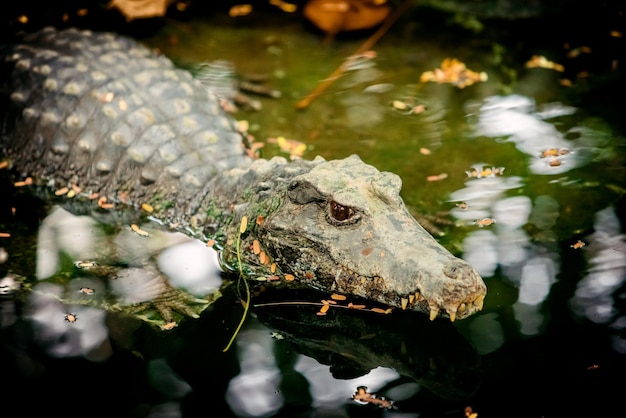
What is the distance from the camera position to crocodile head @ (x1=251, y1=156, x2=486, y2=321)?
3.86 metres

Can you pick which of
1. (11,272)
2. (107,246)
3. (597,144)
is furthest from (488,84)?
(11,272)

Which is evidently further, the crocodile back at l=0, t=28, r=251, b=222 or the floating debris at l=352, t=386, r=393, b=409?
the crocodile back at l=0, t=28, r=251, b=222

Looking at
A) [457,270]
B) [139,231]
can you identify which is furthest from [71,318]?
[457,270]

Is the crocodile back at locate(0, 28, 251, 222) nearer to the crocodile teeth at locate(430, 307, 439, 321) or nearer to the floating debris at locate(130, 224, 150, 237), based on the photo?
the floating debris at locate(130, 224, 150, 237)

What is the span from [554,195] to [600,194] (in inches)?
13.2

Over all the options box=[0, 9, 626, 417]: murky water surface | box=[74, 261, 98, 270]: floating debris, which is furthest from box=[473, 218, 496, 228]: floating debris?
box=[74, 261, 98, 270]: floating debris

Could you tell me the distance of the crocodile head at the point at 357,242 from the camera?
3861 mm

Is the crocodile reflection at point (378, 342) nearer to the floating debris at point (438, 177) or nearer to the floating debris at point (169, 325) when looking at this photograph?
the floating debris at point (169, 325)

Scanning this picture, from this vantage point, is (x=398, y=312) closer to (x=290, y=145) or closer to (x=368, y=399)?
(x=368, y=399)

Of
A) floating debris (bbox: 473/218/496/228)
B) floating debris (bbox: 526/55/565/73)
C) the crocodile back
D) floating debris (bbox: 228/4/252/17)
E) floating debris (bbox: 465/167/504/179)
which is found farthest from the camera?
floating debris (bbox: 228/4/252/17)

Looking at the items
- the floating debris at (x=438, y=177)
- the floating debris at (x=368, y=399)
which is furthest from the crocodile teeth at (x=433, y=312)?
the floating debris at (x=438, y=177)

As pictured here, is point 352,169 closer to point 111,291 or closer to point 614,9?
point 111,291

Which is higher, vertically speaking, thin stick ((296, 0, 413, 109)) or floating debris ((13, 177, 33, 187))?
thin stick ((296, 0, 413, 109))

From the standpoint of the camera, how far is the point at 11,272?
4645 mm
